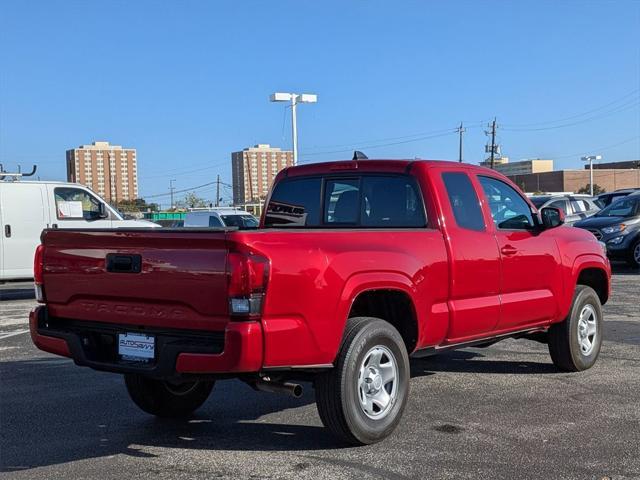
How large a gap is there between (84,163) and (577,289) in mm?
98328

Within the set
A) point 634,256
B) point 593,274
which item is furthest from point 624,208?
point 593,274

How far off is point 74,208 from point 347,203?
9886mm

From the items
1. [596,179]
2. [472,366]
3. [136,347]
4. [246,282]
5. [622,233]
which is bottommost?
[472,366]

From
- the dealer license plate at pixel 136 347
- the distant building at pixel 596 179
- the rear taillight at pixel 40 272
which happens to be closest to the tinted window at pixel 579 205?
the rear taillight at pixel 40 272

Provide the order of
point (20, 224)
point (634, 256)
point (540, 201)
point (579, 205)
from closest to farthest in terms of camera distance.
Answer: point (20, 224)
point (634, 256)
point (579, 205)
point (540, 201)

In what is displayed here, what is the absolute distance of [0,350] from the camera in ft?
30.3

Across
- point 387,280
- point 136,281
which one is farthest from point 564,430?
point 136,281

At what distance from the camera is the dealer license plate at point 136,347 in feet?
15.5

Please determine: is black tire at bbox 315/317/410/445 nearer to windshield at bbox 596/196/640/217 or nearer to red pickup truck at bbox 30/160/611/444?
red pickup truck at bbox 30/160/611/444

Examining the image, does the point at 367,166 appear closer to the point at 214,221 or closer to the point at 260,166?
the point at 214,221

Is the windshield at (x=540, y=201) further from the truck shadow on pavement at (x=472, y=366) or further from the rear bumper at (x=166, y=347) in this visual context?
the rear bumper at (x=166, y=347)

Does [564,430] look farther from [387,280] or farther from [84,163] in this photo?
[84,163]

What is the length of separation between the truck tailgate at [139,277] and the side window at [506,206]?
119 inches

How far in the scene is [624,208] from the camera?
1827 cm
